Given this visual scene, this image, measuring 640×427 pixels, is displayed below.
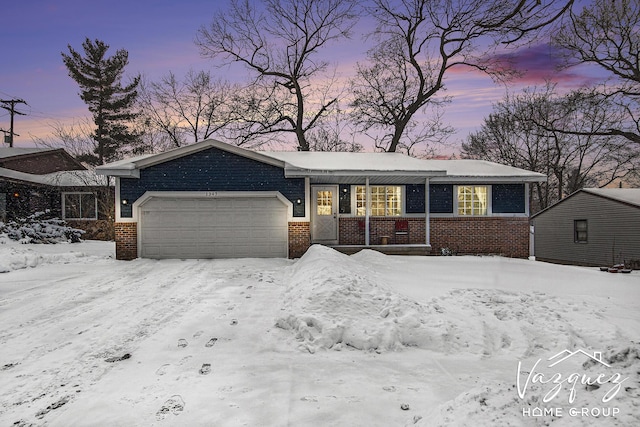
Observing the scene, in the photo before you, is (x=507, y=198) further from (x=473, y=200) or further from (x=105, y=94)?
(x=105, y=94)

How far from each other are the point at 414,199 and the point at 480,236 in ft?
10.3

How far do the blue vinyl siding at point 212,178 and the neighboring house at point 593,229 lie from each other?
15949 millimetres

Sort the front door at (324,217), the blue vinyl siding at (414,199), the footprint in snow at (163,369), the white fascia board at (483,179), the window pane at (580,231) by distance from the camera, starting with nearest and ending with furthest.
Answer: the footprint in snow at (163,369), the white fascia board at (483,179), the front door at (324,217), the blue vinyl siding at (414,199), the window pane at (580,231)

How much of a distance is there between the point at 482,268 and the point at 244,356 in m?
8.39

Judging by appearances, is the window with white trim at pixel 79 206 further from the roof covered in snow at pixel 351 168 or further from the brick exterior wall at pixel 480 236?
the brick exterior wall at pixel 480 236

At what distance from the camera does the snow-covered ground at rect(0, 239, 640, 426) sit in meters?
2.93

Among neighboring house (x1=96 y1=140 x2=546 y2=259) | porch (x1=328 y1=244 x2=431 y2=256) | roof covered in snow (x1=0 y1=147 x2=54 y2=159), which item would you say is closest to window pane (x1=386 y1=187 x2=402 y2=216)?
neighboring house (x1=96 y1=140 x2=546 y2=259)

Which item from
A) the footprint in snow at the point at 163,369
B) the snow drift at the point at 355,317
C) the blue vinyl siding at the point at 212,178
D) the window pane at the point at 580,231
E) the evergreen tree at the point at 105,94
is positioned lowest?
the footprint in snow at the point at 163,369

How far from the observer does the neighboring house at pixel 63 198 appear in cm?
1966

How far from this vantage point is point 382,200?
15305mm

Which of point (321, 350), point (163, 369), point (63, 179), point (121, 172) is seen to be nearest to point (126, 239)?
point (121, 172)

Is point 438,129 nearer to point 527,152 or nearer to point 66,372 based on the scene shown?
point 527,152

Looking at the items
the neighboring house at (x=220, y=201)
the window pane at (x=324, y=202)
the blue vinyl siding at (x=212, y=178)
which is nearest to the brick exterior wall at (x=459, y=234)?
the window pane at (x=324, y=202)

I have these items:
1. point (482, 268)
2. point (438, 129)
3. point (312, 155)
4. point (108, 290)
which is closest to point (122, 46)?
point (312, 155)
